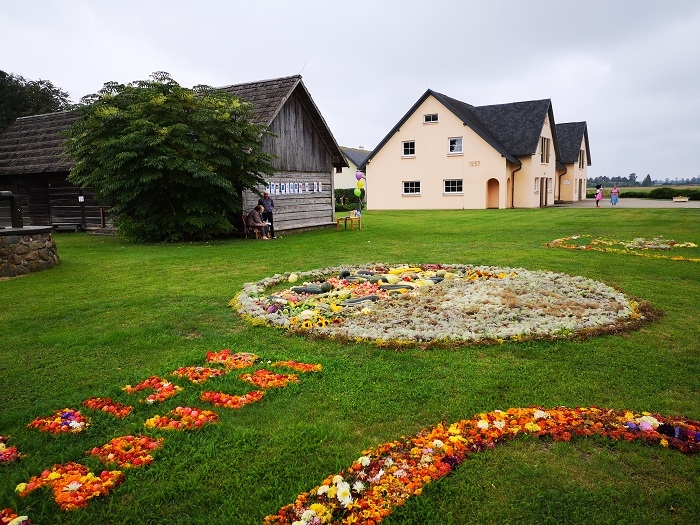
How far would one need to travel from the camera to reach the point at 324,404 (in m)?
4.20

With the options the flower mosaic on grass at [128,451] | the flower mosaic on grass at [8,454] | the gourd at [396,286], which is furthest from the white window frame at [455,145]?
the flower mosaic on grass at [8,454]

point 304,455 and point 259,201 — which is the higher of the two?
point 259,201

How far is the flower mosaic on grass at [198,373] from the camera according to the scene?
15.5 feet

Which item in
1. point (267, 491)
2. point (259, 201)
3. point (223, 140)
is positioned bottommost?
point (267, 491)

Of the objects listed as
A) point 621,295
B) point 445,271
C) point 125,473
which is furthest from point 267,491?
point 445,271

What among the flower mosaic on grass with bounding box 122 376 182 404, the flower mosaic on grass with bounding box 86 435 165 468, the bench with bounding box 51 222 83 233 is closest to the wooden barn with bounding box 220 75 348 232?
the bench with bounding box 51 222 83 233

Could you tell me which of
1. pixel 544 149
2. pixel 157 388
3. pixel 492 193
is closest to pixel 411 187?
pixel 492 193

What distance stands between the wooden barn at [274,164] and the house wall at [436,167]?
14.3m

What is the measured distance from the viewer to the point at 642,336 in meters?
5.79

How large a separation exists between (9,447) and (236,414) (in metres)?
1.54

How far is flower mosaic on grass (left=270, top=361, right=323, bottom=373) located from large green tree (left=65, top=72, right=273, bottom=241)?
1116 cm

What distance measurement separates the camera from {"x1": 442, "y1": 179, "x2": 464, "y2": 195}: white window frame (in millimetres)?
35656

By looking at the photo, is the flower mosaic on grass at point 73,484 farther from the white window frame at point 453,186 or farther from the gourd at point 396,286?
the white window frame at point 453,186

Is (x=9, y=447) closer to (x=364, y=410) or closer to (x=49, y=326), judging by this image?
(x=364, y=410)
